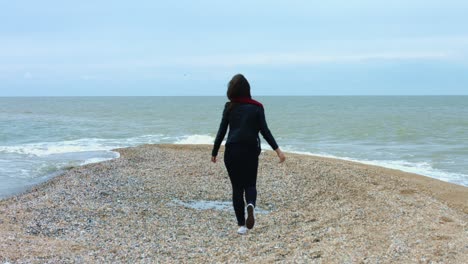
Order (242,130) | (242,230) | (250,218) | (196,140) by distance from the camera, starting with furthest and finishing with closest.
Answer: (196,140) → (242,230) → (250,218) → (242,130)

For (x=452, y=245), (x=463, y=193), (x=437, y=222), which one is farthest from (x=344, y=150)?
(x=452, y=245)

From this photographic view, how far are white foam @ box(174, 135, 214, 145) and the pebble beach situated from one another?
47.8 ft

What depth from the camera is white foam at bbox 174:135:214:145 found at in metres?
28.4

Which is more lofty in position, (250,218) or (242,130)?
(242,130)

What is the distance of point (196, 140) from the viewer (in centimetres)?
2950

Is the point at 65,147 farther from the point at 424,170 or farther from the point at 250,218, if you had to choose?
the point at 250,218

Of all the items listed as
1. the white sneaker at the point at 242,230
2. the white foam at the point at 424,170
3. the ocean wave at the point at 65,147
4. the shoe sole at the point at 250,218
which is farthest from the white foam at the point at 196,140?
the shoe sole at the point at 250,218

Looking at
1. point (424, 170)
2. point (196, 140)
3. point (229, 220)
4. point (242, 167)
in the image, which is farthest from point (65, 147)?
point (242, 167)

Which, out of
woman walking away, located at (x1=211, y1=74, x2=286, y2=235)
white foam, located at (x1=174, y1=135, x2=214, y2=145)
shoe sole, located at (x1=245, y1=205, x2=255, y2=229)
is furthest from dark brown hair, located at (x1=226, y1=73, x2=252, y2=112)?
white foam, located at (x1=174, y1=135, x2=214, y2=145)

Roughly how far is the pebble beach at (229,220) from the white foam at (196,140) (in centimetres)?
1458

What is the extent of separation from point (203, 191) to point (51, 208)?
3.36 meters

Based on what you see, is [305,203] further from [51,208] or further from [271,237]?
[51,208]

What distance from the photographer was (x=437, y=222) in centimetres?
716

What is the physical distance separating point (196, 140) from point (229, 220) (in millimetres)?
21255
